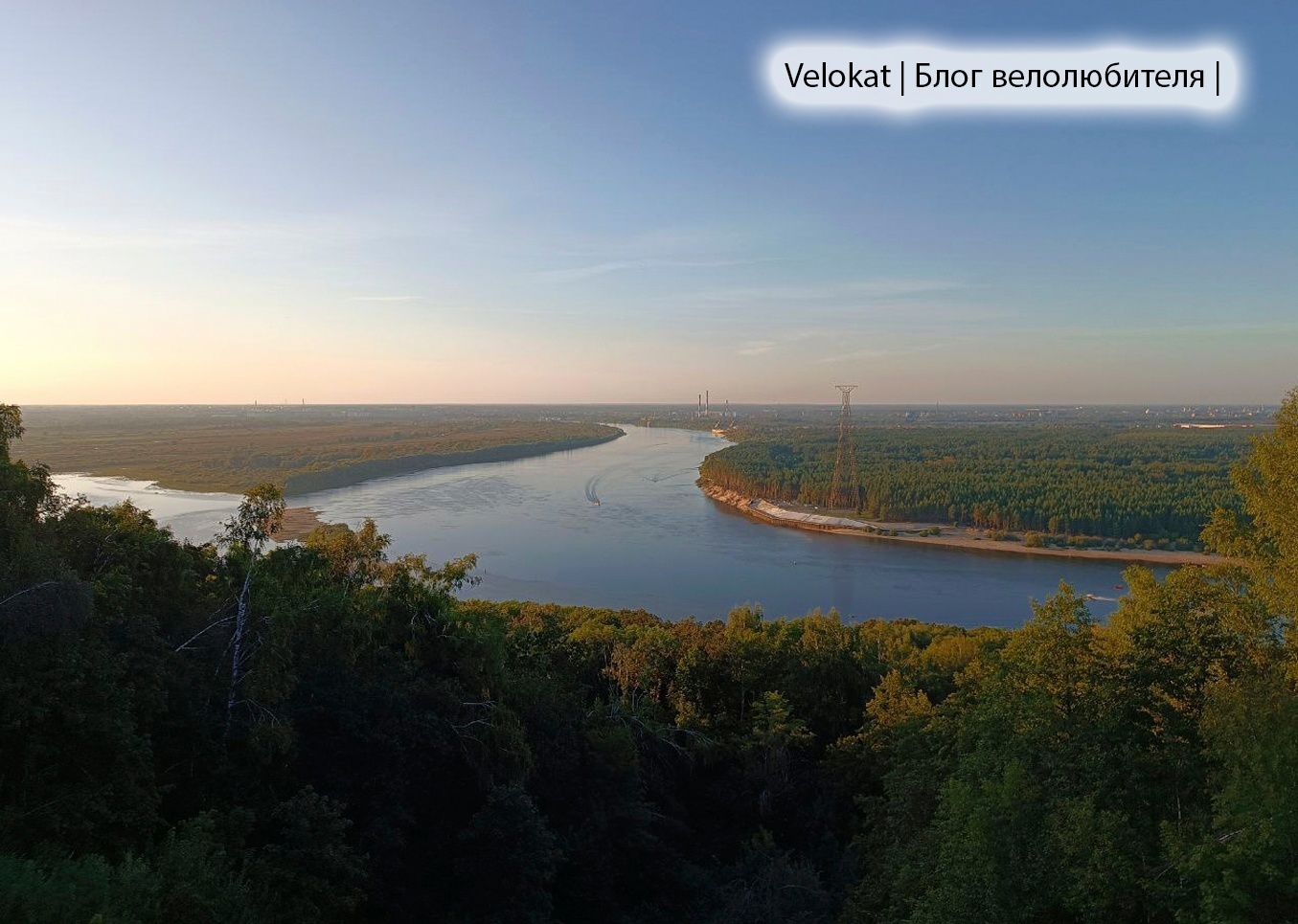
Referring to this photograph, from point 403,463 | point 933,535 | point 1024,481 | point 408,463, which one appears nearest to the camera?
point 933,535

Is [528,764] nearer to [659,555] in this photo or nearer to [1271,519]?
[1271,519]

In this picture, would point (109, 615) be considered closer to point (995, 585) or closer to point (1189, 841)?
point (1189, 841)

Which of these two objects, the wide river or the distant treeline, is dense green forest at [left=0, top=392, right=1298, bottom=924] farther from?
the distant treeline

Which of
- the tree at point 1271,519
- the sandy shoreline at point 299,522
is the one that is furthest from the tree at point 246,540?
the sandy shoreline at point 299,522

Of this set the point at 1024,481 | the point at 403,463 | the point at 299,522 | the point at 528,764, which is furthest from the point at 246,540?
the point at 403,463

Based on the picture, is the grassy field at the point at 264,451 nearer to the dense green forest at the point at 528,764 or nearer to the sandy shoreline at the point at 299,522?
the sandy shoreline at the point at 299,522

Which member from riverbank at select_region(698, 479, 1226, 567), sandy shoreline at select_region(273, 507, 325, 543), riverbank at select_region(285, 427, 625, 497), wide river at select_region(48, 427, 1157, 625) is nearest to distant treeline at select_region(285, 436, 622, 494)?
riverbank at select_region(285, 427, 625, 497)

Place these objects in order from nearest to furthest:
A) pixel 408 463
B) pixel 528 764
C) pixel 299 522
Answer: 1. pixel 528 764
2. pixel 299 522
3. pixel 408 463
